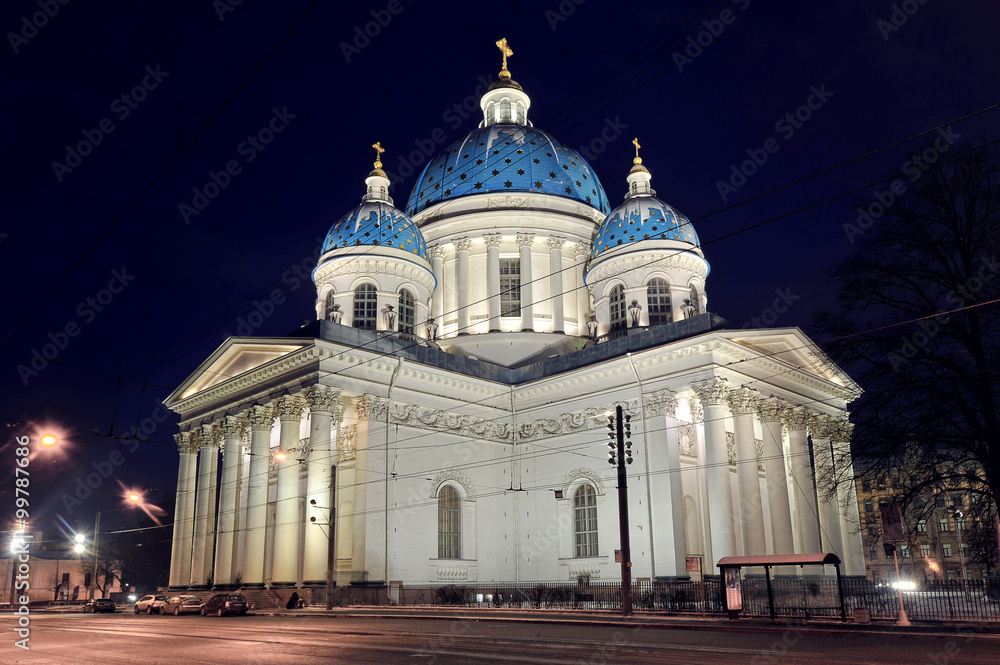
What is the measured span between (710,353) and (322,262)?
73.0ft

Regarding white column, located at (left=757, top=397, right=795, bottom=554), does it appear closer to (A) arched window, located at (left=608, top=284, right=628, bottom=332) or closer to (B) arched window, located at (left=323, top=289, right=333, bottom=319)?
(A) arched window, located at (left=608, top=284, right=628, bottom=332)

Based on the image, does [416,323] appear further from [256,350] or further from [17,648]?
[17,648]

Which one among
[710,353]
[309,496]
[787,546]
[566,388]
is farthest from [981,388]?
[309,496]

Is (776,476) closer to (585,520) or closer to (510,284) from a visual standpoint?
(585,520)

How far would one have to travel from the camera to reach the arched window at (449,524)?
36.7 metres

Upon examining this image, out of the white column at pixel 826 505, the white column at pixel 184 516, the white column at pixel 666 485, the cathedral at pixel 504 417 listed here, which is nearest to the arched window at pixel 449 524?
the cathedral at pixel 504 417

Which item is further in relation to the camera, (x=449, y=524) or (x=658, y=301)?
(x=658, y=301)

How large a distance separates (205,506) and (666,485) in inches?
857

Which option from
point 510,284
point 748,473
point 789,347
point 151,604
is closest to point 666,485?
point 748,473

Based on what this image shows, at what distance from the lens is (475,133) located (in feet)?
169

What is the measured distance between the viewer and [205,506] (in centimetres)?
3875

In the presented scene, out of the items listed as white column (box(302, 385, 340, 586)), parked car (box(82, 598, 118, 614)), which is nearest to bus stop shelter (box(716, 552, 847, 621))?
white column (box(302, 385, 340, 586))

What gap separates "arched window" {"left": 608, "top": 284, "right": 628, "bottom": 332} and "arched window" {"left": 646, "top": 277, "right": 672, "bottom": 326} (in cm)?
142

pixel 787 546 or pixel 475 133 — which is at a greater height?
pixel 475 133
